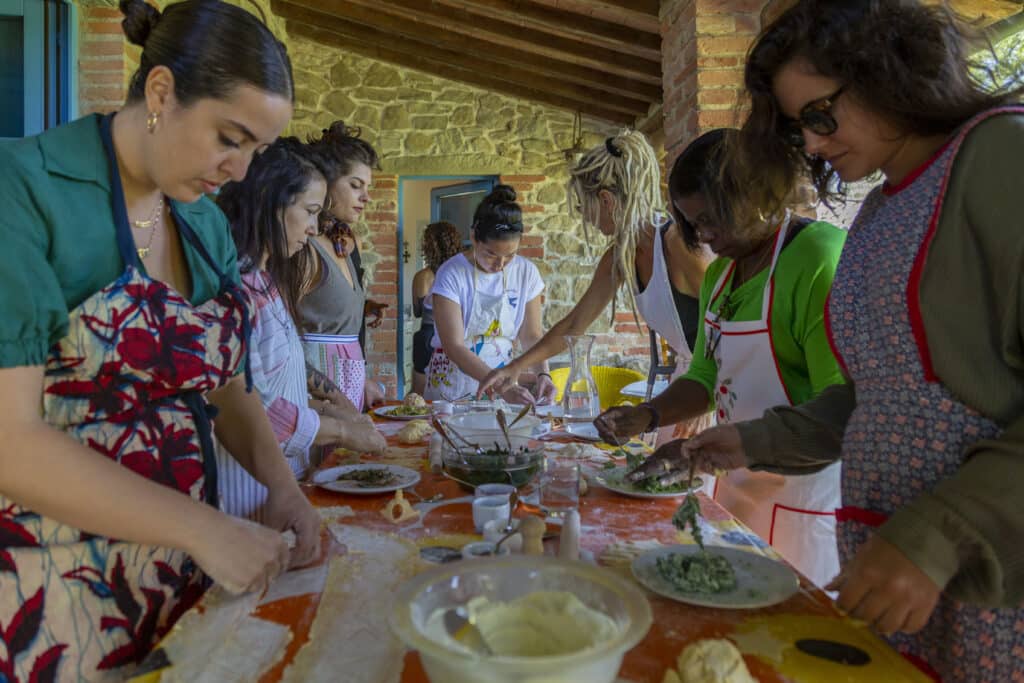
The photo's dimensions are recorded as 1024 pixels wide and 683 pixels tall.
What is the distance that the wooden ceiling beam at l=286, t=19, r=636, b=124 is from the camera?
615 cm

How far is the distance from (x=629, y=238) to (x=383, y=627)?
2.26 meters

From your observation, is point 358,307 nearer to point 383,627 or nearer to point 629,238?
point 629,238

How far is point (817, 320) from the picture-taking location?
1.70m

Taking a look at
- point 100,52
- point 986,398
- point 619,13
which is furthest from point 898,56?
point 100,52

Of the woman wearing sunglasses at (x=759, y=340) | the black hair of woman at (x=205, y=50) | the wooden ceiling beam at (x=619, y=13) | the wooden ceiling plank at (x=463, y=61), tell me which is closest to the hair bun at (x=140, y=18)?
the black hair of woman at (x=205, y=50)

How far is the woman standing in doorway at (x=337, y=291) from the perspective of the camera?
306cm

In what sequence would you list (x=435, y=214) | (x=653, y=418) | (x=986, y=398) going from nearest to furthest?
(x=986, y=398) → (x=653, y=418) → (x=435, y=214)

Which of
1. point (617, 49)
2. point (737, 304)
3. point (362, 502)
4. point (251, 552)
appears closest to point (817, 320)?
point (737, 304)

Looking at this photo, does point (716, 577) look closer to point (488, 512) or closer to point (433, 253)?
→ point (488, 512)

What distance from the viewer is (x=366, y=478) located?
1.83m

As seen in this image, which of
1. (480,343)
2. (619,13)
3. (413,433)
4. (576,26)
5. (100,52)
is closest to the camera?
(413,433)

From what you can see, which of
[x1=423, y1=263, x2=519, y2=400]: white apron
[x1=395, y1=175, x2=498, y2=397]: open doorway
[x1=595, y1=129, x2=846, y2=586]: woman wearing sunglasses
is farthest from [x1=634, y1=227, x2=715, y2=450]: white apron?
[x1=395, y1=175, x2=498, y2=397]: open doorway

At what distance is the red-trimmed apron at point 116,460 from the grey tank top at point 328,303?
6.14 ft

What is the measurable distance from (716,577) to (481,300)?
2858mm
